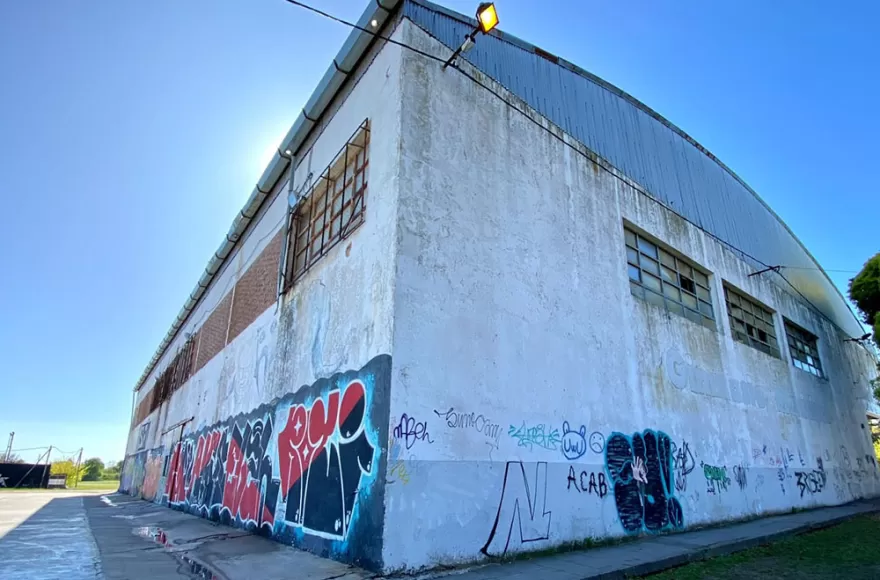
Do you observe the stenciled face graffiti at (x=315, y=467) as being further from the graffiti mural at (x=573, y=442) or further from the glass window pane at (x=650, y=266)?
the glass window pane at (x=650, y=266)

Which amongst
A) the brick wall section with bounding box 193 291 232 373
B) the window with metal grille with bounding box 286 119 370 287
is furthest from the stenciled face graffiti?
the brick wall section with bounding box 193 291 232 373

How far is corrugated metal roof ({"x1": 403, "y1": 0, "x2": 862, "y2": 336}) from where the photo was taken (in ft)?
27.5

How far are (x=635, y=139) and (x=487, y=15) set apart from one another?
707 cm

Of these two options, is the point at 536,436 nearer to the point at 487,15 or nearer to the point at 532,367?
the point at 532,367

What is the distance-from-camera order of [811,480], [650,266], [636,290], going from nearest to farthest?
[636,290]
[650,266]
[811,480]

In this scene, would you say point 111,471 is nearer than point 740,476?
No

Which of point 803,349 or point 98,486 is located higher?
point 803,349

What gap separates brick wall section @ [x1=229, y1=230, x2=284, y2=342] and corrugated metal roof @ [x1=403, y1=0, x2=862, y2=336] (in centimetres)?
556

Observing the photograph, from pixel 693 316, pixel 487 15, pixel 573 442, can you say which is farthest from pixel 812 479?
pixel 487 15

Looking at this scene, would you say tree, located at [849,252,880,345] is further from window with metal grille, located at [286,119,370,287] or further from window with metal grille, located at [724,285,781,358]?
window with metal grille, located at [286,119,370,287]

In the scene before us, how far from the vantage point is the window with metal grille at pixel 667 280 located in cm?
1006

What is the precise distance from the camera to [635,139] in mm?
11742

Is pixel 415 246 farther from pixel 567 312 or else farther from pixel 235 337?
pixel 235 337


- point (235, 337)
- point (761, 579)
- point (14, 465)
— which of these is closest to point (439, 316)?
point (761, 579)
